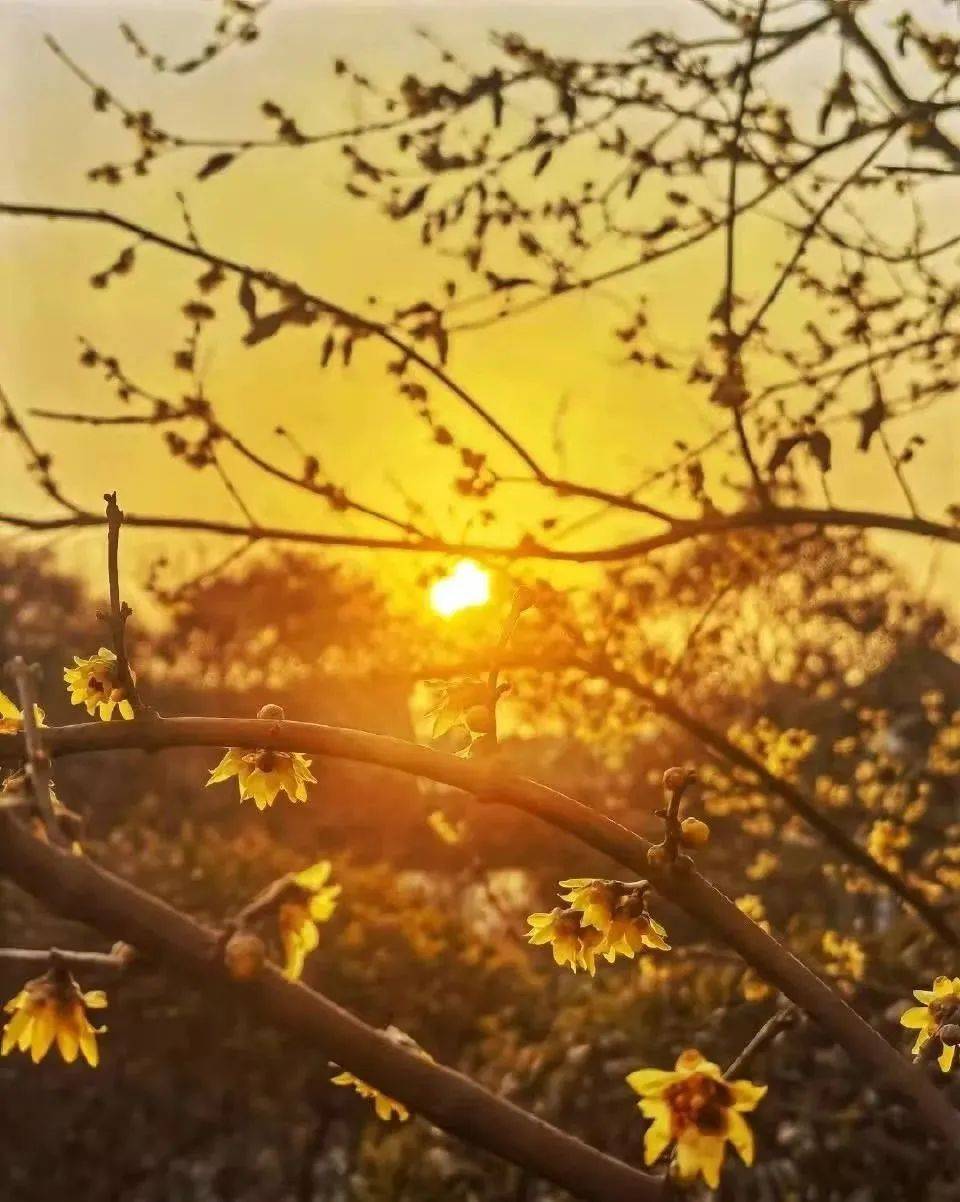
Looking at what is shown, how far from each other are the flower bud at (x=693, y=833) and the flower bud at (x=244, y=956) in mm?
663

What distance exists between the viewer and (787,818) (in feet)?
24.5

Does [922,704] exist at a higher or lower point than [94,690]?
higher

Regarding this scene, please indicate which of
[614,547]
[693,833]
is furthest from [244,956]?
[614,547]

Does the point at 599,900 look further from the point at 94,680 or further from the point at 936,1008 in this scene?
the point at 94,680

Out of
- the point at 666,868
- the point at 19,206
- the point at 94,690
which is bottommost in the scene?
the point at 666,868

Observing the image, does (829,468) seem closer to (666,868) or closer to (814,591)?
(666,868)

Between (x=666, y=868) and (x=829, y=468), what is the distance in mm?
1262

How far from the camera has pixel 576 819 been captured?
1.40 metres

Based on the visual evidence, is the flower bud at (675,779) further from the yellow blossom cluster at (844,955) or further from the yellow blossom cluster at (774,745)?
the yellow blossom cluster at (774,745)

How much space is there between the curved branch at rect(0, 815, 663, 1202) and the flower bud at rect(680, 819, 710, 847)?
1.61 feet

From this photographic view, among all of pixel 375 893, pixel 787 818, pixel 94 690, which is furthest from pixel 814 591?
pixel 94 690

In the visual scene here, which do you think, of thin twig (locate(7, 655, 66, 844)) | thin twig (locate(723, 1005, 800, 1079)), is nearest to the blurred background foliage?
thin twig (locate(7, 655, 66, 844))

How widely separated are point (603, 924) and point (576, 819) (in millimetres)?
288

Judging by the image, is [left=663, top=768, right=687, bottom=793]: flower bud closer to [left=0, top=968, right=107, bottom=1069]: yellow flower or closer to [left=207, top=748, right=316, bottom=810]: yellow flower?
[left=207, top=748, right=316, bottom=810]: yellow flower
